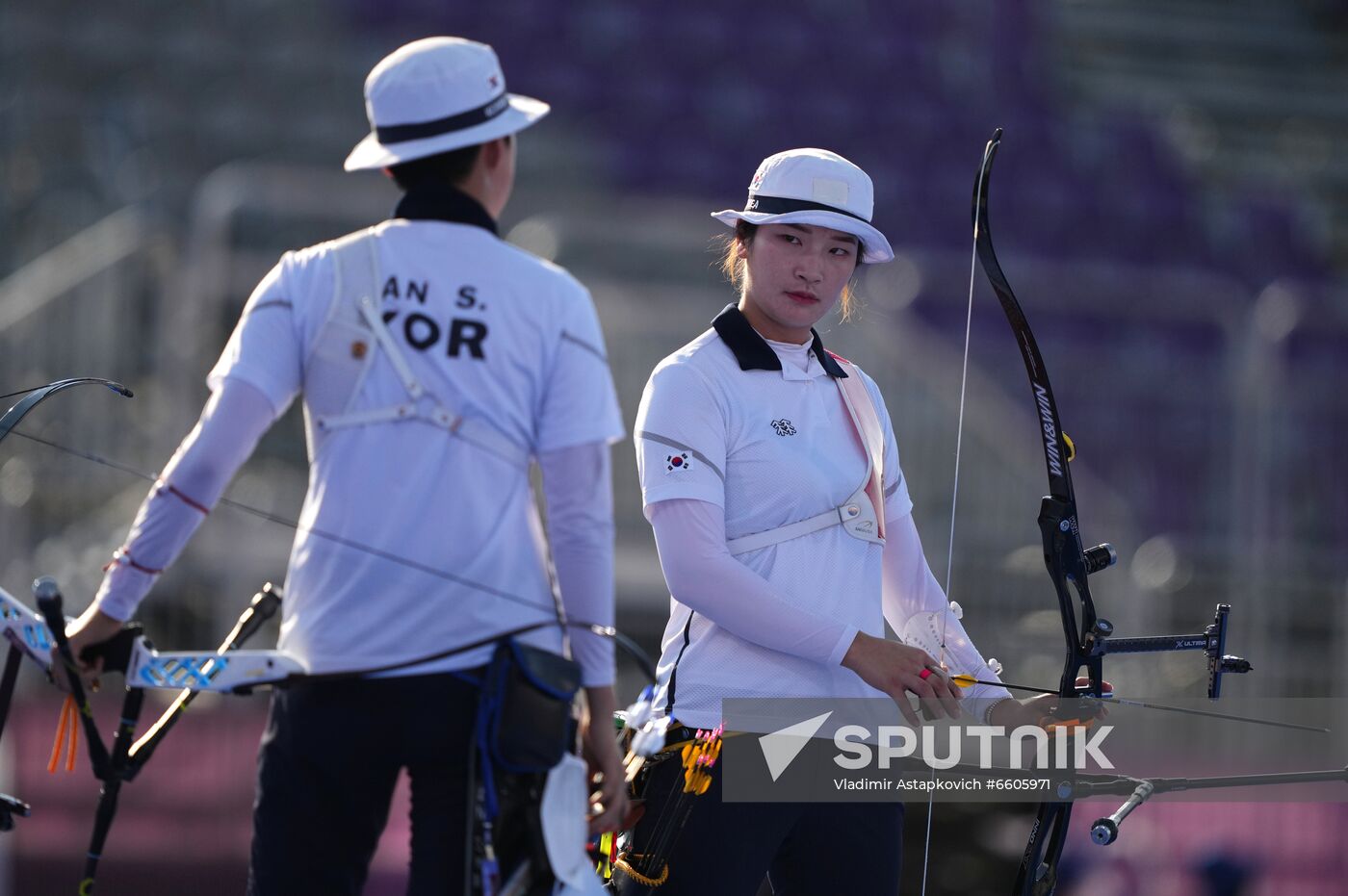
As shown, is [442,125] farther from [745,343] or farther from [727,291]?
[727,291]

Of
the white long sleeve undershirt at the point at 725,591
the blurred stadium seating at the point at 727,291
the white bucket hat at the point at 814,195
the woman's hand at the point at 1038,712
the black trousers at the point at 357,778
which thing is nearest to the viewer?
the black trousers at the point at 357,778

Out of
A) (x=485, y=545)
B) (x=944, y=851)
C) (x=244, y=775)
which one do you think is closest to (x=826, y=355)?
(x=485, y=545)

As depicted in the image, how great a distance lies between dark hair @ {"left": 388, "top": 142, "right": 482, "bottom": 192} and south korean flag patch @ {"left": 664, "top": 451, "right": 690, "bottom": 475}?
0.49 meters

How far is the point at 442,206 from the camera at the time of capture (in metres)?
1.90

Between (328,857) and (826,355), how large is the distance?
1.00 meters

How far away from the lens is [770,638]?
7.22 feet

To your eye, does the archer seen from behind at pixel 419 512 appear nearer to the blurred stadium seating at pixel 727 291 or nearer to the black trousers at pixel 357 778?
the black trousers at pixel 357 778

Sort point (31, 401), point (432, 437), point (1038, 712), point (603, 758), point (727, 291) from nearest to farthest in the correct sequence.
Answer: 1. point (432, 437)
2. point (603, 758)
3. point (31, 401)
4. point (1038, 712)
5. point (727, 291)

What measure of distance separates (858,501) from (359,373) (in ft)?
2.56

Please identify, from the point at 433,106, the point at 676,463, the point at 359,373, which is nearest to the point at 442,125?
the point at 433,106

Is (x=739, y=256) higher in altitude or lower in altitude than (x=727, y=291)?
lower

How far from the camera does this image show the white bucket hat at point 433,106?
74.5 inches

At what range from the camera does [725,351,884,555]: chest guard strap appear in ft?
7.47

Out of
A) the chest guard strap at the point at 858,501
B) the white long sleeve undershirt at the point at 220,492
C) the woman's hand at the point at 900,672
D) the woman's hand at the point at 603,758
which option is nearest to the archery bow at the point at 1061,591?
the chest guard strap at the point at 858,501
